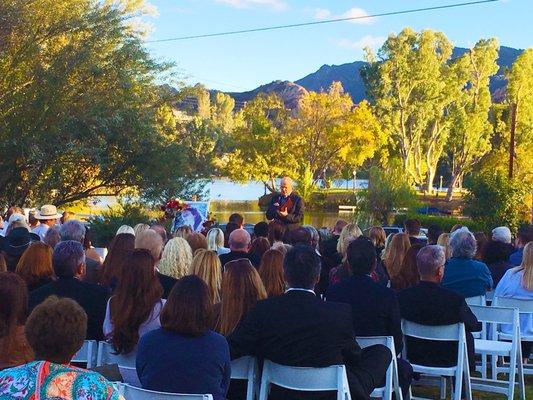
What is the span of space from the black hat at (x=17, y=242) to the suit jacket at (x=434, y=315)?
13.9 feet

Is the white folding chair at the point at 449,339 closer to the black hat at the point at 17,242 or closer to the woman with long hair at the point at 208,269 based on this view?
the woman with long hair at the point at 208,269

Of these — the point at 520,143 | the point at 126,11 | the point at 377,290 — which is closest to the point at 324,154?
the point at 520,143

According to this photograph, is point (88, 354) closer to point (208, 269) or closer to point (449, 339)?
point (208, 269)

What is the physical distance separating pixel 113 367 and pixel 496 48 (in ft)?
188

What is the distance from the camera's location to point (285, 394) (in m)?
4.41

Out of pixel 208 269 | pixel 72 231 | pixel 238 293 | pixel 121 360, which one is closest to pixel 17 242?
pixel 72 231

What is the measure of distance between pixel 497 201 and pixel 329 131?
27245mm

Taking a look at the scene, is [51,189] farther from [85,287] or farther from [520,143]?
[520,143]

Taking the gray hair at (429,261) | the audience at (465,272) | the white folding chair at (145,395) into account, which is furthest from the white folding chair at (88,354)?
the audience at (465,272)

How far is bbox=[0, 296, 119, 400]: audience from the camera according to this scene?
2615 millimetres

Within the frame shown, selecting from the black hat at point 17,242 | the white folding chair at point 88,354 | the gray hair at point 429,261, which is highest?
the gray hair at point 429,261

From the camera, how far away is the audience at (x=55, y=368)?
8.58 ft

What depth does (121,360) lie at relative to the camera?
4.66 meters

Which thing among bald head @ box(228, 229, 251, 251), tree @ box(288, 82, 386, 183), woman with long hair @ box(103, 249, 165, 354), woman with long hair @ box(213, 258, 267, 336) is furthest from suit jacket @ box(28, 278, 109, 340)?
tree @ box(288, 82, 386, 183)
